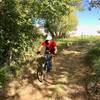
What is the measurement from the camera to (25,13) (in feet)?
39.6

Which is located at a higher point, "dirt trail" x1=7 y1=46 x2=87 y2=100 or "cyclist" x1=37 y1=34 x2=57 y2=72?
"cyclist" x1=37 y1=34 x2=57 y2=72

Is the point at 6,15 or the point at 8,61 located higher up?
the point at 6,15

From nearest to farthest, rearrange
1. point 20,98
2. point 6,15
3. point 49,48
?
point 20,98
point 6,15
point 49,48

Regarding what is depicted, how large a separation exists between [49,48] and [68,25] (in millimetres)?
28258

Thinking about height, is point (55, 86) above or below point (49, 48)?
below

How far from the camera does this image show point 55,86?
11.9m

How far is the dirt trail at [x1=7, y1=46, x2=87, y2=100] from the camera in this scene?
11.1 meters

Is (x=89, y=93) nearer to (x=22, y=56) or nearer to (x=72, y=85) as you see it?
(x=72, y=85)

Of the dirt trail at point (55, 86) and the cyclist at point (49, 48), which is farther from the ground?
the cyclist at point (49, 48)

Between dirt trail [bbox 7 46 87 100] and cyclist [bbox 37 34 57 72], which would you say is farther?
cyclist [bbox 37 34 57 72]

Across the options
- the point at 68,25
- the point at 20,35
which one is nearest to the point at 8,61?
the point at 20,35

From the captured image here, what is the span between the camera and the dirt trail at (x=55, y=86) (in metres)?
11.1

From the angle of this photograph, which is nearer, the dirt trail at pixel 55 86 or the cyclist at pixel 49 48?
the dirt trail at pixel 55 86

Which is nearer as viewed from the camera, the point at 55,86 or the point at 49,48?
the point at 55,86
